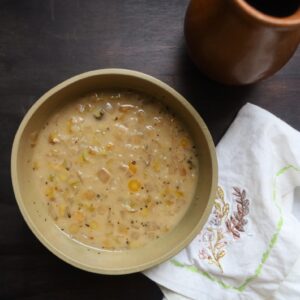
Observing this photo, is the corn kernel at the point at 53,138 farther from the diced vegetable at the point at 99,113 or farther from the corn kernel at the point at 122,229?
the corn kernel at the point at 122,229

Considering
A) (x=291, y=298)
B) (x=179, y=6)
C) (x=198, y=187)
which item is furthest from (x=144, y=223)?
(x=179, y=6)

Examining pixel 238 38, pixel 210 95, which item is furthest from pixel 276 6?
pixel 210 95

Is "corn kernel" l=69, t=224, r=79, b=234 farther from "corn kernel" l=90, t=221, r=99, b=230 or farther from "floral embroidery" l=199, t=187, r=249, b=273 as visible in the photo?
"floral embroidery" l=199, t=187, r=249, b=273

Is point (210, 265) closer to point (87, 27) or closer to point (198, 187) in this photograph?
point (198, 187)

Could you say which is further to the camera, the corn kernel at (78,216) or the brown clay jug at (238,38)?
the corn kernel at (78,216)

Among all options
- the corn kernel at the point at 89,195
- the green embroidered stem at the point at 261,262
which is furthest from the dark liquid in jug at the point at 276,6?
the corn kernel at the point at 89,195

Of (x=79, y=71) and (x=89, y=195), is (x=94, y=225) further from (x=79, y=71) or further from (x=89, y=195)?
(x=79, y=71)
